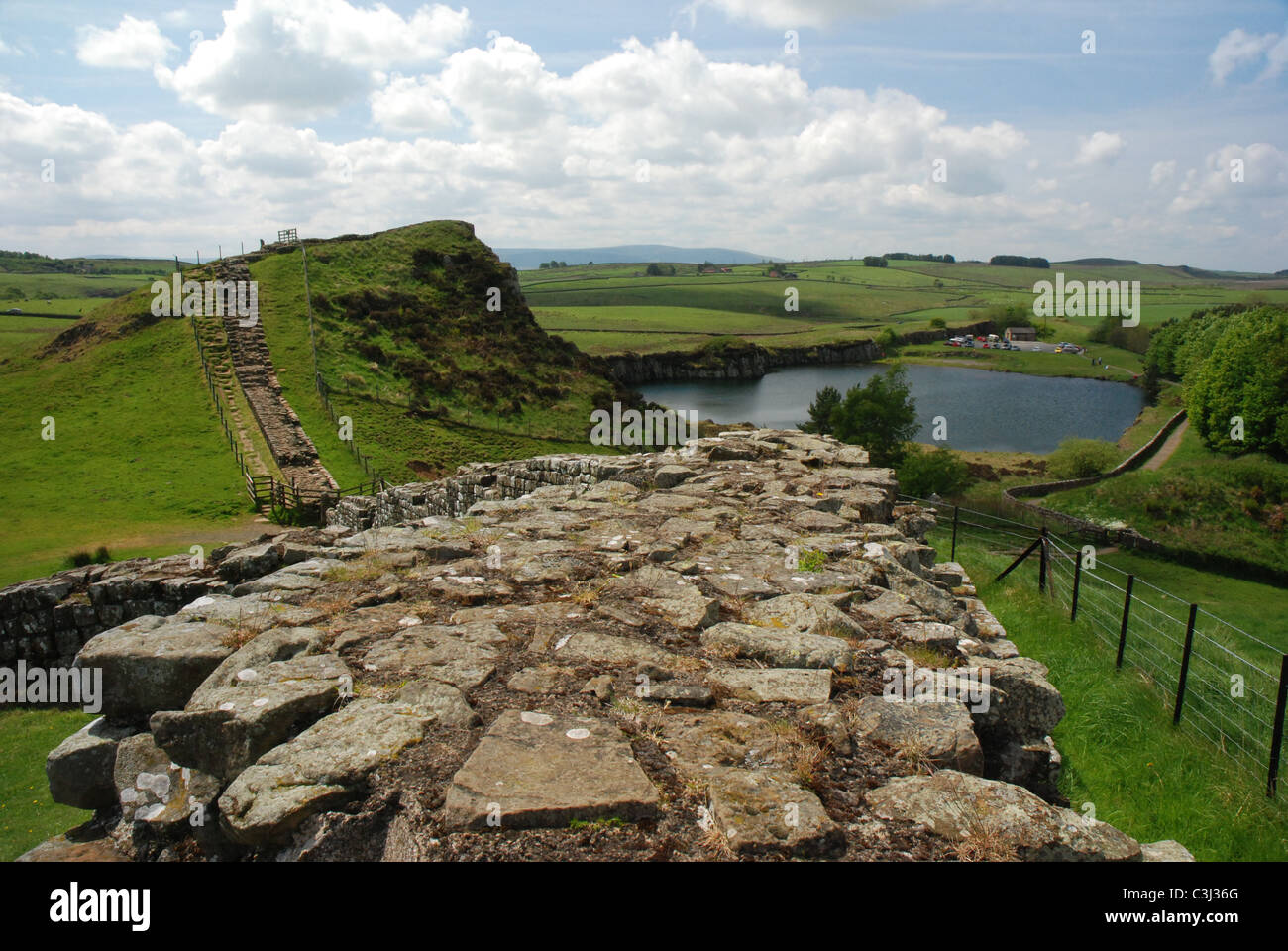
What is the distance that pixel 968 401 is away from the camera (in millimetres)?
102188

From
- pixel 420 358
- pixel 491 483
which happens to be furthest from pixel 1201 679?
pixel 420 358

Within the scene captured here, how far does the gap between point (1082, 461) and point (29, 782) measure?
6461 cm

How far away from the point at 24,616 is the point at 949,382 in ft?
390

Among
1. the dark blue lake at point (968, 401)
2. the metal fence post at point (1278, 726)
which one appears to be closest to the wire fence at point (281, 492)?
the metal fence post at point (1278, 726)

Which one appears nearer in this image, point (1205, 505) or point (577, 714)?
point (577, 714)

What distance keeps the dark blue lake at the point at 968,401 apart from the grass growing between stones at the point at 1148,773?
7078 cm

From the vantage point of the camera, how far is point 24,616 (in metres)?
17.4

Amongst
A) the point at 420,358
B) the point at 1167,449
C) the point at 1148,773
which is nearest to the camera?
the point at 1148,773

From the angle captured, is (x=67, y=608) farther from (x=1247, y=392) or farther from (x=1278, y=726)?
(x=1247, y=392)

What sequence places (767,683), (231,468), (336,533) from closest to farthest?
1. (767,683)
2. (336,533)
3. (231,468)

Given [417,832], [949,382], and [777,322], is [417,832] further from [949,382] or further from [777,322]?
[777,322]

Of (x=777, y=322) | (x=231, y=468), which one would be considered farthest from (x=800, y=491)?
(x=777, y=322)

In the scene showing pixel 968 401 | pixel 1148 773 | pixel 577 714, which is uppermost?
pixel 968 401
